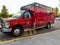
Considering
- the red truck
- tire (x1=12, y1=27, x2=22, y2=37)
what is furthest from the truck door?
tire (x1=12, y1=27, x2=22, y2=37)

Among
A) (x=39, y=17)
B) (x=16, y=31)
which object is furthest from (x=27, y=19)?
(x=39, y=17)

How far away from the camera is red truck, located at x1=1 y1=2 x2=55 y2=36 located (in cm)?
1301

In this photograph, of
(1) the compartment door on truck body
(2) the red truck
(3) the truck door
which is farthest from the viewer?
(1) the compartment door on truck body

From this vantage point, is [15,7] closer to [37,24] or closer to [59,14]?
[59,14]

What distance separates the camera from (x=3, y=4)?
32125 mm

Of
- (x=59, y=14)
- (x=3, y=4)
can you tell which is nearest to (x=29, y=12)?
(x=3, y=4)

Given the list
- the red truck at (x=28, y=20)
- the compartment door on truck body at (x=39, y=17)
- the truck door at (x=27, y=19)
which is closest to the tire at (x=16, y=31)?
the red truck at (x=28, y=20)

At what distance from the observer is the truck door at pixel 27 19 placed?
45.9 ft

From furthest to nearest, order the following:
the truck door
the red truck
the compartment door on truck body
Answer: the compartment door on truck body → the truck door → the red truck

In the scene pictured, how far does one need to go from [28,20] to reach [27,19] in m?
0.16

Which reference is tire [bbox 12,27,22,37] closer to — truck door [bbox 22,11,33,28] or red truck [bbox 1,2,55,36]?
red truck [bbox 1,2,55,36]

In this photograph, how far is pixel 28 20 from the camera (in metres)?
14.3

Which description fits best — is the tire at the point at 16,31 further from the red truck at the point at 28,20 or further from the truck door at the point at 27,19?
the truck door at the point at 27,19

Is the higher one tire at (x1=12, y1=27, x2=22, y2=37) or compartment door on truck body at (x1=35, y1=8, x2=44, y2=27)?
compartment door on truck body at (x1=35, y1=8, x2=44, y2=27)
